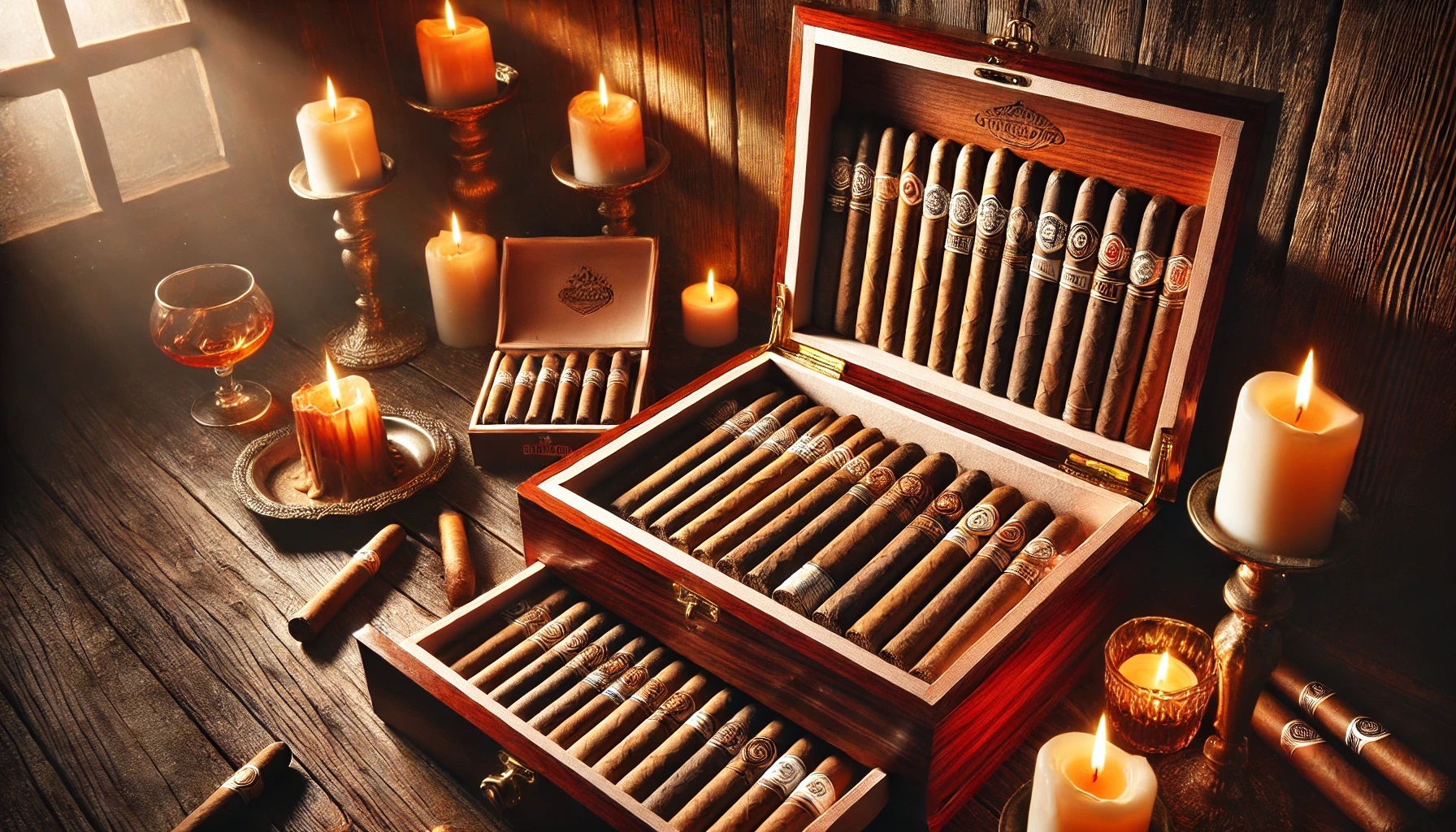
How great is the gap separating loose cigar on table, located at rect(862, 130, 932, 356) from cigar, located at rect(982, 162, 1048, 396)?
0.44 feet

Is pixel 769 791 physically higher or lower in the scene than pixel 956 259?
lower

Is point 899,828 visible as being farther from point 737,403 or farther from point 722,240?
point 722,240

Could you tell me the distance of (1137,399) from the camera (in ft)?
5.06

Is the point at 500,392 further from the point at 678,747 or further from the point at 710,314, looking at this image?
the point at 678,747

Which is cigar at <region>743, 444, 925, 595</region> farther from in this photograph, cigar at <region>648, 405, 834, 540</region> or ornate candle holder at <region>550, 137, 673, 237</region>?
ornate candle holder at <region>550, 137, 673, 237</region>

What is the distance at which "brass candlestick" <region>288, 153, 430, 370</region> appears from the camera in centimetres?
212

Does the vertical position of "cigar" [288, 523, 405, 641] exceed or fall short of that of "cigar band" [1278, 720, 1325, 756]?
it falls short

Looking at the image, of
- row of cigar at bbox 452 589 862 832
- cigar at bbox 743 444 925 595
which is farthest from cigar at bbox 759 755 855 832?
cigar at bbox 743 444 925 595

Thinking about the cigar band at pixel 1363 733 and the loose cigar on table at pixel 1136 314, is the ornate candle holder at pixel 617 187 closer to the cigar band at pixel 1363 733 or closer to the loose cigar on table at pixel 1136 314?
the loose cigar on table at pixel 1136 314

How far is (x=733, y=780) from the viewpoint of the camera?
133 cm

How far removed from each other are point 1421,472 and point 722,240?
1203 millimetres

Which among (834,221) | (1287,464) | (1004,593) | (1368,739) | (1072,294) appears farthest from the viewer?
(834,221)

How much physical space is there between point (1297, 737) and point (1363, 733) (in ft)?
0.23

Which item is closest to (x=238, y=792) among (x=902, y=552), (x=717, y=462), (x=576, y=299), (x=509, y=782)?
(x=509, y=782)
